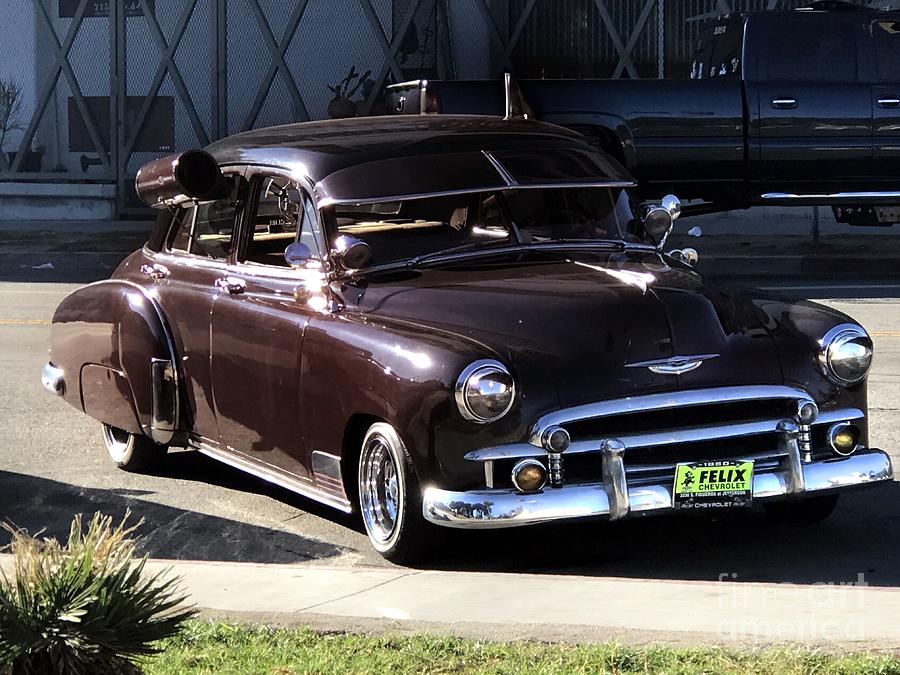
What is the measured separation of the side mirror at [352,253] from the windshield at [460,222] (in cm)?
Result: 8

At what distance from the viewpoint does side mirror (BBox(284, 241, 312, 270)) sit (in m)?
6.88

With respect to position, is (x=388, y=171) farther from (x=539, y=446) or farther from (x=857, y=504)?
(x=857, y=504)

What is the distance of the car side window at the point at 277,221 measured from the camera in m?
7.09

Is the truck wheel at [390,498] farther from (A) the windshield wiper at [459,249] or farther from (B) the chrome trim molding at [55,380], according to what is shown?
(B) the chrome trim molding at [55,380]

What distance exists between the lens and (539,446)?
581cm

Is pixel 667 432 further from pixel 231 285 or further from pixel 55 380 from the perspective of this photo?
pixel 55 380

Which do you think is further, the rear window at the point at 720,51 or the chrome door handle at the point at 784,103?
the rear window at the point at 720,51

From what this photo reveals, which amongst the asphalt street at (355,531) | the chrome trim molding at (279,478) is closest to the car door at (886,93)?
the asphalt street at (355,531)

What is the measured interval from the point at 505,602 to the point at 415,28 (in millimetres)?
19361

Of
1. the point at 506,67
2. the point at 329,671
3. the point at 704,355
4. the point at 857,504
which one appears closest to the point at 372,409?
the point at 704,355

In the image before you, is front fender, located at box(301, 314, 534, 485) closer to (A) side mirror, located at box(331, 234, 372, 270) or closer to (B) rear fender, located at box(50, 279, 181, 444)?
(A) side mirror, located at box(331, 234, 372, 270)

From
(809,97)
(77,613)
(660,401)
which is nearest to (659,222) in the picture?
(660,401)

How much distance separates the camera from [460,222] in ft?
22.9

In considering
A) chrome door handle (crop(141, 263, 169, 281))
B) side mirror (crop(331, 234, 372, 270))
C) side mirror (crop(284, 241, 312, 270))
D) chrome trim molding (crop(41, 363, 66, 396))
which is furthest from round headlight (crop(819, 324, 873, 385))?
chrome trim molding (crop(41, 363, 66, 396))
